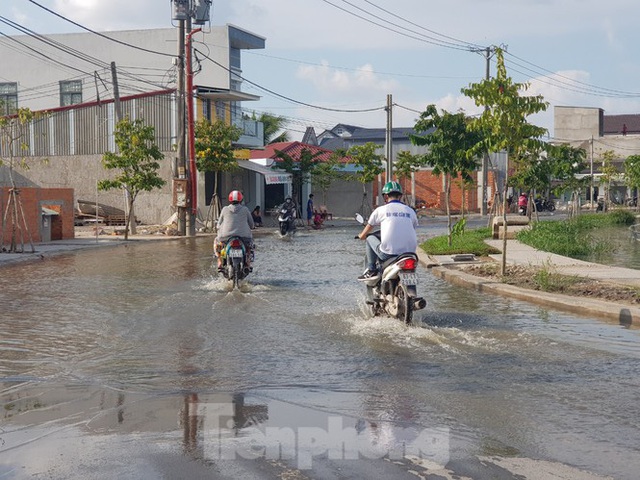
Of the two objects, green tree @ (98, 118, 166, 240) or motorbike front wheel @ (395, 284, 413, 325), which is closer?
motorbike front wheel @ (395, 284, 413, 325)

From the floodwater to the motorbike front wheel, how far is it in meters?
0.16

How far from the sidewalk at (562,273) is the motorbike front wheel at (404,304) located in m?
2.80

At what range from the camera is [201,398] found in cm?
712

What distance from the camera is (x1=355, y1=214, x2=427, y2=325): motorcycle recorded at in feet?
34.4

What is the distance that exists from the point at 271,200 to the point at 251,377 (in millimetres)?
47159

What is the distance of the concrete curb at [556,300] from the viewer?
1136 centimetres

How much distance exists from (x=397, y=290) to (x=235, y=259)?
4665 mm

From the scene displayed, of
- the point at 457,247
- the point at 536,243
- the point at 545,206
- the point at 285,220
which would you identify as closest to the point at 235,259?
the point at 457,247

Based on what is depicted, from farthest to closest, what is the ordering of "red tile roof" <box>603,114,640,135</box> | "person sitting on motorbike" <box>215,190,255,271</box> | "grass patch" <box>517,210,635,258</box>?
"red tile roof" <box>603,114,640,135</box> < "grass patch" <box>517,210,635,258</box> < "person sitting on motorbike" <box>215,190,255,271</box>

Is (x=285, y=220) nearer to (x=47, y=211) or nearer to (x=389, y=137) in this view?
(x=47, y=211)

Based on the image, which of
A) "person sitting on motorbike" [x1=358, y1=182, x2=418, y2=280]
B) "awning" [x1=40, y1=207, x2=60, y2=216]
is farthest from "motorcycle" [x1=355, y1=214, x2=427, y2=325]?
"awning" [x1=40, y1=207, x2=60, y2=216]

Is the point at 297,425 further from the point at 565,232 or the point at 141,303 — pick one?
the point at 565,232

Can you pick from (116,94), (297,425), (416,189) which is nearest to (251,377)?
(297,425)

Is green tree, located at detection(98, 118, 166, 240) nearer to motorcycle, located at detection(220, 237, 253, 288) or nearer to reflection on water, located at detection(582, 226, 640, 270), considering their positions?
reflection on water, located at detection(582, 226, 640, 270)
